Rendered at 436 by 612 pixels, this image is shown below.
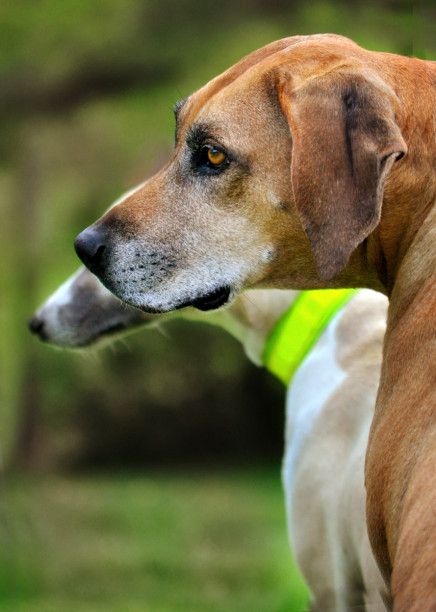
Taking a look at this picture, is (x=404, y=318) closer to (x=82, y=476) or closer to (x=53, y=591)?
(x=53, y=591)

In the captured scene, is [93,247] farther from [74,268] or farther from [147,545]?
[147,545]

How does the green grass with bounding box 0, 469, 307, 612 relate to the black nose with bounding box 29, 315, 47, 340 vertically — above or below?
below

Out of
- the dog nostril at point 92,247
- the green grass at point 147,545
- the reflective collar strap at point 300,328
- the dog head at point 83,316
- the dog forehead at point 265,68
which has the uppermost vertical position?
the dog forehead at point 265,68

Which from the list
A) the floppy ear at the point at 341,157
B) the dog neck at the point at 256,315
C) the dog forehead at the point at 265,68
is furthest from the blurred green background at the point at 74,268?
the floppy ear at the point at 341,157

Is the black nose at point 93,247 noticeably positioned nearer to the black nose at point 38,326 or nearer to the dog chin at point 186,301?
the dog chin at point 186,301

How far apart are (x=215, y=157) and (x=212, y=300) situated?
211mm

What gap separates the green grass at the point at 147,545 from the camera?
6.53ft

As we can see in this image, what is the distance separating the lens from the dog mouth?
3.66 feet

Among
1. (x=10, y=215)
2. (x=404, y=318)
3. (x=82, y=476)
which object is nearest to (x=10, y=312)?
(x=10, y=215)

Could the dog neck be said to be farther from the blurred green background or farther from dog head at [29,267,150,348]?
the blurred green background

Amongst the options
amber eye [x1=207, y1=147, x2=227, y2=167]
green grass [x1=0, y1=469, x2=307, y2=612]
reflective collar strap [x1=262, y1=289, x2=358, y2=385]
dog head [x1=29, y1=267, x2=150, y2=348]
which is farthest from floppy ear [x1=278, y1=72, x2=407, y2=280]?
green grass [x1=0, y1=469, x2=307, y2=612]

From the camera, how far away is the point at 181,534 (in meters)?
2.21

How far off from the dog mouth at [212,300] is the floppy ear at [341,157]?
7.9 inches

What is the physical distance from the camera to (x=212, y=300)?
113cm
